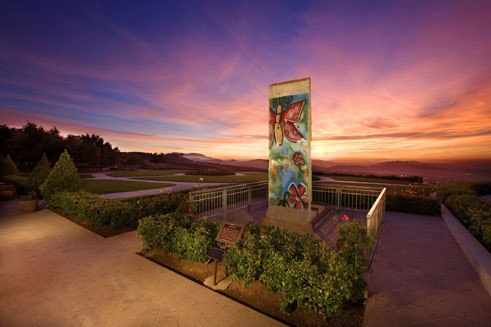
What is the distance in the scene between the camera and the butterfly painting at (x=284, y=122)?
967 cm

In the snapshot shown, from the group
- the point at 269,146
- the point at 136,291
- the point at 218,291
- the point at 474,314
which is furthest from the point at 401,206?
the point at 136,291

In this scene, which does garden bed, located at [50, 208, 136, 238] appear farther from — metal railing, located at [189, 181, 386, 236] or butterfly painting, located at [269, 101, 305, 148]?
butterfly painting, located at [269, 101, 305, 148]

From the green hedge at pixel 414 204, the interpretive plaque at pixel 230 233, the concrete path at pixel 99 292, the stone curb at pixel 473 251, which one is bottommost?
the concrete path at pixel 99 292

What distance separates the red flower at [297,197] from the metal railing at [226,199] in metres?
3.38

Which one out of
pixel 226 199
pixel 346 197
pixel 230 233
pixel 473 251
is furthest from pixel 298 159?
pixel 346 197

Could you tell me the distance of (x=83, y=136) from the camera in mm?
73125

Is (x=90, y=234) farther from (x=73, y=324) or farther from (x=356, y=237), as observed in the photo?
(x=356, y=237)

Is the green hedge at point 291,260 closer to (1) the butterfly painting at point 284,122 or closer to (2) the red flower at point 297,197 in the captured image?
(2) the red flower at point 297,197

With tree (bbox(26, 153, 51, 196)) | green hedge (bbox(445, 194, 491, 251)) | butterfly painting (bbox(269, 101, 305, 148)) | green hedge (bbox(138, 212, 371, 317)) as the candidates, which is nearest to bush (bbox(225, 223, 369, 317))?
green hedge (bbox(138, 212, 371, 317))

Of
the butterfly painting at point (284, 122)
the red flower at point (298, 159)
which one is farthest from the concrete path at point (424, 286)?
the butterfly painting at point (284, 122)

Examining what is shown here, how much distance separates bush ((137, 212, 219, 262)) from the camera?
5.99 m

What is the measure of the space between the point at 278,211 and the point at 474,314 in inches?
271

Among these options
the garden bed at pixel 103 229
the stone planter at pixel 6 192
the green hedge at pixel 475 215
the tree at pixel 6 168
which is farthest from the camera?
the tree at pixel 6 168

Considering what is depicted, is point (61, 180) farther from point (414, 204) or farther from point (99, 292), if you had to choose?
point (414, 204)
